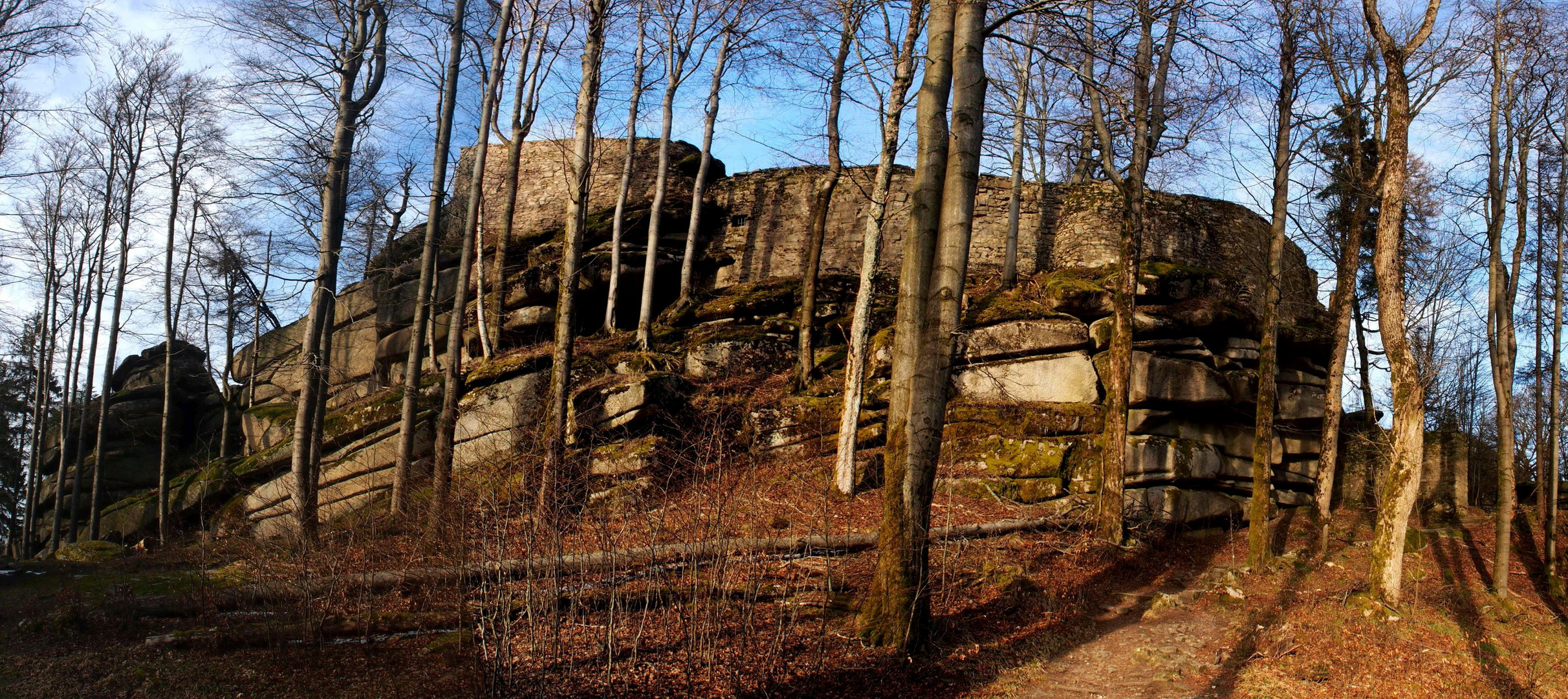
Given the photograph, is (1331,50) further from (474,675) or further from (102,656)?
(102,656)

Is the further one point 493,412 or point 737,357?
point 737,357

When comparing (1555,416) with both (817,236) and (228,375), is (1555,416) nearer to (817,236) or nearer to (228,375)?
(817,236)

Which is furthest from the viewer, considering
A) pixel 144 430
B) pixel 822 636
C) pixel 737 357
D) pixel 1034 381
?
pixel 144 430

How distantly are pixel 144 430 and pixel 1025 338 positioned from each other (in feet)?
68.9

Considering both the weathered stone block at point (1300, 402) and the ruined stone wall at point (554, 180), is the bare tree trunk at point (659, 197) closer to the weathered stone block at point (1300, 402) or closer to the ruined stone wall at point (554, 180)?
the ruined stone wall at point (554, 180)

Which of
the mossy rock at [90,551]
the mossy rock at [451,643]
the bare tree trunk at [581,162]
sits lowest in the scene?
the mossy rock at [90,551]

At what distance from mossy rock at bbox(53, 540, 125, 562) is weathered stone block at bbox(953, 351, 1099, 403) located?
13031 millimetres

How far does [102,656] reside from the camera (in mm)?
5961

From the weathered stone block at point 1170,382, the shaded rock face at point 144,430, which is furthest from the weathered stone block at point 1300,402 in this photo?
the shaded rock face at point 144,430

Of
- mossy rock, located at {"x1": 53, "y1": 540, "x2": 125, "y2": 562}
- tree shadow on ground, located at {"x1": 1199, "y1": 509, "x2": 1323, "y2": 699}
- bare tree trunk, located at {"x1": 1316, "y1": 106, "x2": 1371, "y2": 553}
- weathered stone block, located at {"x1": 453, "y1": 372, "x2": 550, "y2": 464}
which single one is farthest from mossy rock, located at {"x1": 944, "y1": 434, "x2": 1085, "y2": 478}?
mossy rock, located at {"x1": 53, "y1": 540, "x2": 125, "y2": 562}

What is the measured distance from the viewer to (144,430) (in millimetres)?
20703

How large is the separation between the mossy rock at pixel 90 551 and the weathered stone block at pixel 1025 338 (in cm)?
1328

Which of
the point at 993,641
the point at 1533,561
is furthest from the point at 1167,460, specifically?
the point at 993,641

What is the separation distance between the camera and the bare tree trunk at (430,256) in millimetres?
11805
